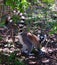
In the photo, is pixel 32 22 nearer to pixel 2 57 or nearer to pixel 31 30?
pixel 31 30

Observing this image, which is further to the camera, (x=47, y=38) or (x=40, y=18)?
(x=40, y=18)

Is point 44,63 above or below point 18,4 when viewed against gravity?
below

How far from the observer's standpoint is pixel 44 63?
5.16 metres

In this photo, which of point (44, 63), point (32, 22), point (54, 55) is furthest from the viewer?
point (32, 22)

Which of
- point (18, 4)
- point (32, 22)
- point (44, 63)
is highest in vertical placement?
point (18, 4)

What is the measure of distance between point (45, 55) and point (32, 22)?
150 centimetres

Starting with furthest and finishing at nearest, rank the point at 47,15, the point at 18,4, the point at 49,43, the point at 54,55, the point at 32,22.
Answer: the point at 47,15 → the point at 32,22 → the point at 49,43 → the point at 54,55 → the point at 18,4

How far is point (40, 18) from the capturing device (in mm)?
6914

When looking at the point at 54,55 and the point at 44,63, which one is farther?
the point at 54,55

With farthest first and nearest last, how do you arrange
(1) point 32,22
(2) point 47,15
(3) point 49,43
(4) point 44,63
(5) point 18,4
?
1. (2) point 47,15
2. (1) point 32,22
3. (3) point 49,43
4. (4) point 44,63
5. (5) point 18,4

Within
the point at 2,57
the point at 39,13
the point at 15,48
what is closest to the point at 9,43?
the point at 15,48

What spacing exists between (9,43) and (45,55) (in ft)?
2.76

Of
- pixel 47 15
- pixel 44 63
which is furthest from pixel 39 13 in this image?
pixel 44 63

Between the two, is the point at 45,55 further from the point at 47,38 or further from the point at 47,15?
the point at 47,15
